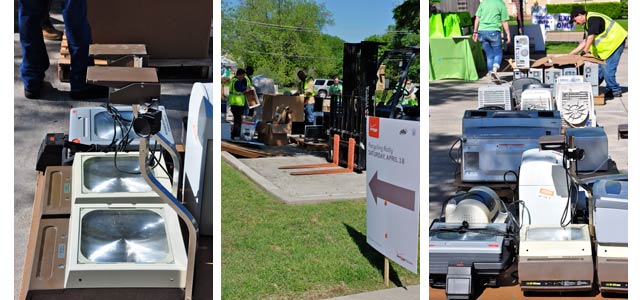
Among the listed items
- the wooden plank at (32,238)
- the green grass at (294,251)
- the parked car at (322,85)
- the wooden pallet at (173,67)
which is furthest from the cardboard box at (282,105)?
the wooden plank at (32,238)

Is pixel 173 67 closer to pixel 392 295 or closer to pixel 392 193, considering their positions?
pixel 392 193

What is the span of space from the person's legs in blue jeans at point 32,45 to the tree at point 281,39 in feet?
19.5

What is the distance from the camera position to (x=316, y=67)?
1428 cm

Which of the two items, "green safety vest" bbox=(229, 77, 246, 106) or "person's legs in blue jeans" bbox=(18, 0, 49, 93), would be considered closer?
"person's legs in blue jeans" bbox=(18, 0, 49, 93)

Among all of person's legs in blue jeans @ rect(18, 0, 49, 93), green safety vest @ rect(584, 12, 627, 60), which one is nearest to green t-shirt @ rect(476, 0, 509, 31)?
green safety vest @ rect(584, 12, 627, 60)

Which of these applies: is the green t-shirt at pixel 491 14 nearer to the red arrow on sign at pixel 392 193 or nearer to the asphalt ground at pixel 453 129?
the asphalt ground at pixel 453 129

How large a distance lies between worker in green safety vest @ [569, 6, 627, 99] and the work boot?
21.9 ft

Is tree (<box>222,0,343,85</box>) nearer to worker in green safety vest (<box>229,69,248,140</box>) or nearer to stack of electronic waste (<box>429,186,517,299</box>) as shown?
worker in green safety vest (<box>229,69,248,140</box>)

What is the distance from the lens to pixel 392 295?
5.50m

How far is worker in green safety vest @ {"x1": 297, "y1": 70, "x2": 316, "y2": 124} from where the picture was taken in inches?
489

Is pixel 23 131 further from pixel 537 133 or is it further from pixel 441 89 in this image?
pixel 441 89

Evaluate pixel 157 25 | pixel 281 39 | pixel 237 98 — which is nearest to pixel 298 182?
pixel 237 98

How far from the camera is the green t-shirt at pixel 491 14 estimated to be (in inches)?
427

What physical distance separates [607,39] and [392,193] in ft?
20.5
